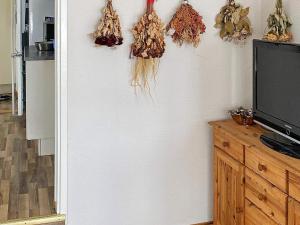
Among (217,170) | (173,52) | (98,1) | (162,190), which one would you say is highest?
(98,1)

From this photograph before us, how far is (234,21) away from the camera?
2457 mm

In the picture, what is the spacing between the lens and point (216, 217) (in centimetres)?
253

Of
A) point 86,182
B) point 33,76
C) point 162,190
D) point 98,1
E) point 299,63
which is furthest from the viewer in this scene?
point 33,76

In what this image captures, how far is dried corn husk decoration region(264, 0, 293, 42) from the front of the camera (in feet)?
7.31

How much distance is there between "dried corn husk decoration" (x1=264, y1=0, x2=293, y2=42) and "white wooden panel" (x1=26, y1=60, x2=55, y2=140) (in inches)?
88.8

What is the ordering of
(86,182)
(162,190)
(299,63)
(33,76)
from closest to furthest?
(299,63) → (86,182) → (162,190) → (33,76)

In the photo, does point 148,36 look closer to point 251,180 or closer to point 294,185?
point 251,180

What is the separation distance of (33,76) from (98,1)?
1796 mm

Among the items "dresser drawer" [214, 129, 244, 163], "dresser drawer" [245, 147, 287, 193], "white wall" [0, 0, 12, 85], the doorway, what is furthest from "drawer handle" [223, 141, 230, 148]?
"white wall" [0, 0, 12, 85]

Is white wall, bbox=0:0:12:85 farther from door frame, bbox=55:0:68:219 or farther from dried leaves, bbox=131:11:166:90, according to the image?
dried leaves, bbox=131:11:166:90

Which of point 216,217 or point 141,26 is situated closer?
point 141,26

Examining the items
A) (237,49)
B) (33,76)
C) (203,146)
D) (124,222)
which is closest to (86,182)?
(124,222)

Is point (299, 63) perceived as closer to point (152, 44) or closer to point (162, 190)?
point (152, 44)

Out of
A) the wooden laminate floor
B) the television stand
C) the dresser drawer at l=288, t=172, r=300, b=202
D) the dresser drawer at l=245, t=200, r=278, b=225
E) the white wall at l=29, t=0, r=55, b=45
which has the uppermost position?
the white wall at l=29, t=0, r=55, b=45
